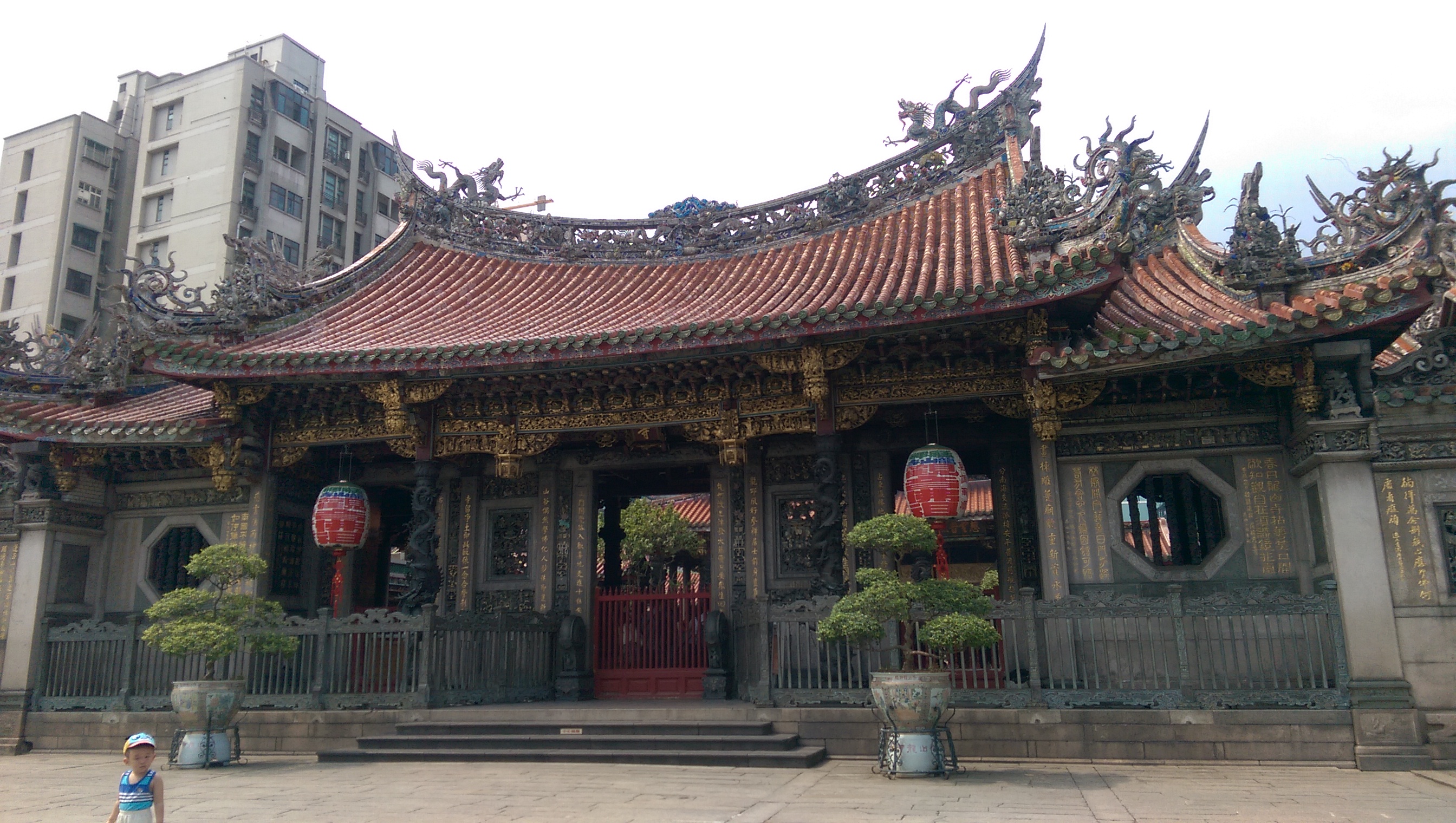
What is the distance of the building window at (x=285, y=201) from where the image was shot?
121 ft

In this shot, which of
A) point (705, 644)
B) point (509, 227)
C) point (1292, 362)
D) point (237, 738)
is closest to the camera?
point (1292, 362)

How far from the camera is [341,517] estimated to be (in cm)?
1186

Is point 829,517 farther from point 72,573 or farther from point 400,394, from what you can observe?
point 72,573

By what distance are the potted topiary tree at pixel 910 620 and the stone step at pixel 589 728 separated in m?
1.55

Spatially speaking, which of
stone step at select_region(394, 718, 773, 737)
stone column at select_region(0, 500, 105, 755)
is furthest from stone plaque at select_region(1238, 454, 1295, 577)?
stone column at select_region(0, 500, 105, 755)

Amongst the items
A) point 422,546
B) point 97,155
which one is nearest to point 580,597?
point 422,546

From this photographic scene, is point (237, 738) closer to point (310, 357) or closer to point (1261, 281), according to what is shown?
point (310, 357)

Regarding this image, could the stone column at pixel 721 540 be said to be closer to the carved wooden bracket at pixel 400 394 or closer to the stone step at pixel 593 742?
the stone step at pixel 593 742

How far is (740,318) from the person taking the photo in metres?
10.3

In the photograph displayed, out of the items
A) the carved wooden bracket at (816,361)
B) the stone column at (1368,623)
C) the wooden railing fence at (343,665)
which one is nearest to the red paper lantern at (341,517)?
the wooden railing fence at (343,665)

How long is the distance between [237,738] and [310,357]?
408 centimetres

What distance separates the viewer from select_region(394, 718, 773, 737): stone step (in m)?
9.37

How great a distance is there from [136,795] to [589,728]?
5485 mm

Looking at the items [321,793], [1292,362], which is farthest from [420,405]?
[1292,362]
